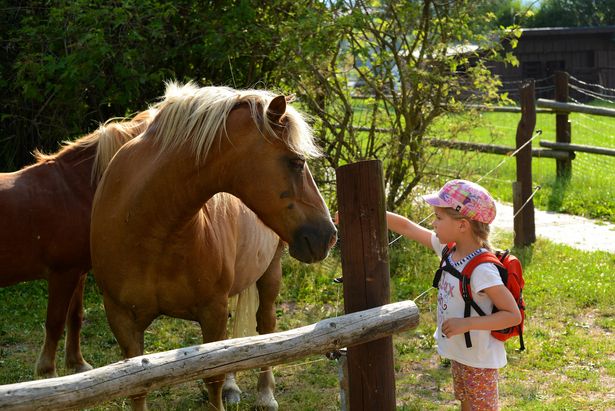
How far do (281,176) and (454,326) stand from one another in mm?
936

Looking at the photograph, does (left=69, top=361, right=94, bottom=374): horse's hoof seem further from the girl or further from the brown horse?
the girl

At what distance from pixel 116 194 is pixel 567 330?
3745mm

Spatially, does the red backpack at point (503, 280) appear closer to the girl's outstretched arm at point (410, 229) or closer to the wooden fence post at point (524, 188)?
the girl's outstretched arm at point (410, 229)

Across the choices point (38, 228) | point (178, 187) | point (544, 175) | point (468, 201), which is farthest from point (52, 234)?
point (544, 175)

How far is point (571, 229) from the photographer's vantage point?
31.2 ft

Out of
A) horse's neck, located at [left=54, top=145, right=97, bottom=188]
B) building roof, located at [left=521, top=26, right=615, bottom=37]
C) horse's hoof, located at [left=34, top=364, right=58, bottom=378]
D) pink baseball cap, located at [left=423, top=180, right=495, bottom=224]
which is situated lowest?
horse's hoof, located at [left=34, top=364, right=58, bottom=378]

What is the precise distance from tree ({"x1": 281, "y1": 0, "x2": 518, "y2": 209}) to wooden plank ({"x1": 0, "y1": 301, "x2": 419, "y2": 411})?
445 centimetres

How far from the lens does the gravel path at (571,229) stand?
8.81 metres

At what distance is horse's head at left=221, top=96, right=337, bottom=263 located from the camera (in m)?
3.38

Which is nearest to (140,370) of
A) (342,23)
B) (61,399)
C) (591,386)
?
(61,399)

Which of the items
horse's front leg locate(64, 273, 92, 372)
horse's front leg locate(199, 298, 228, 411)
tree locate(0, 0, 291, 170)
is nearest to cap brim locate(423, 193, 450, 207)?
horse's front leg locate(199, 298, 228, 411)

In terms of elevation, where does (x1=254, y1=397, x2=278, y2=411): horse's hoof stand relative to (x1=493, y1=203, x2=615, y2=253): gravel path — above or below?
below

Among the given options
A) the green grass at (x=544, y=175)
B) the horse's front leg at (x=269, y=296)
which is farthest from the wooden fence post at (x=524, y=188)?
the horse's front leg at (x=269, y=296)

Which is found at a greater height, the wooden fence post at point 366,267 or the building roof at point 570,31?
the building roof at point 570,31
